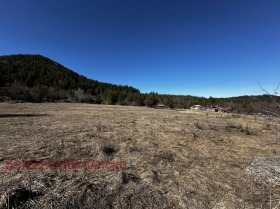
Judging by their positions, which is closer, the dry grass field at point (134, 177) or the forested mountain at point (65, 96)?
the dry grass field at point (134, 177)

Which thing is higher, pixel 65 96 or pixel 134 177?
pixel 65 96

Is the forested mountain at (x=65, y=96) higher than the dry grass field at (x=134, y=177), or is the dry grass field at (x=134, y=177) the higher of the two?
the forested mountain at (x=65, y=96)

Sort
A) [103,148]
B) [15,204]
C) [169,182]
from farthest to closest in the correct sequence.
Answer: [103,148] < [169,182] < [15,204]

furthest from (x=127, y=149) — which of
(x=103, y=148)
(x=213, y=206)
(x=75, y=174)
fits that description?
(x=213, y=206)

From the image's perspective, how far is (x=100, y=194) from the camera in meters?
2.45

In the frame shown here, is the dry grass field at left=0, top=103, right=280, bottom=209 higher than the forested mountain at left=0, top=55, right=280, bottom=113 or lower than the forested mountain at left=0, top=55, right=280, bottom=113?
lower

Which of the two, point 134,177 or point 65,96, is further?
point 65,96

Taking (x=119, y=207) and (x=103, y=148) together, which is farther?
(x=103, y=148)

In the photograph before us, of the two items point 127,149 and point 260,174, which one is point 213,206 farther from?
point 127,149

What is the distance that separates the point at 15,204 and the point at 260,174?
4220mm

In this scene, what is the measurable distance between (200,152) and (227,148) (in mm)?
1197

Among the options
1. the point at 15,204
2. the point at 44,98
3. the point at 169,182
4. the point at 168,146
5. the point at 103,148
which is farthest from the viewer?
the point at 44,98

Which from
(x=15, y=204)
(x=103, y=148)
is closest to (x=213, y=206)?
(x=15, y=204)

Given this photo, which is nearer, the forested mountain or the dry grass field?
the dry grass field
